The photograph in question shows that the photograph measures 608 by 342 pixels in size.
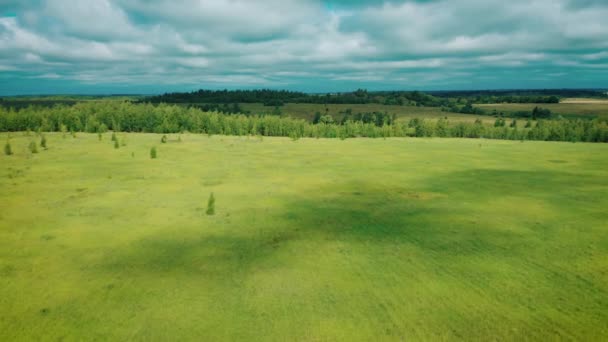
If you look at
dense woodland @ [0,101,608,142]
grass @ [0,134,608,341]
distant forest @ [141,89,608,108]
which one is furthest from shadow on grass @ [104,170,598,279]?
distant forest @ [141,89,608,108]

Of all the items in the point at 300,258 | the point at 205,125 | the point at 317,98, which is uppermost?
the point at 317,98

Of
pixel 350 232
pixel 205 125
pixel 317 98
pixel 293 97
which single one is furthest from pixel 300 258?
pixel 293 97

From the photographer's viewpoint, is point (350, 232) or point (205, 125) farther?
point (205, 125)

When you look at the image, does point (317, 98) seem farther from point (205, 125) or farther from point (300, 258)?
point (300, 258)

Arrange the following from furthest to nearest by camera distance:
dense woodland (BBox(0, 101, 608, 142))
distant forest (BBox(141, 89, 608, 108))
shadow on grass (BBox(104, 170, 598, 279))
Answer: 1. distant forest (BBox(141, 89, 608, 108))
2. dense woodland (BBox(0, 101, 608, 142))
3. shadow on grass (BBox(104, 170, 598, 279))

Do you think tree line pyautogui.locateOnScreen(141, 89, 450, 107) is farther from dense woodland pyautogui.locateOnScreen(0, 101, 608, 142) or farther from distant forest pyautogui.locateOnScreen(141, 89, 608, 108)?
dense woodland pyautogui.locateOnScreen(0, 101, 608, 142)

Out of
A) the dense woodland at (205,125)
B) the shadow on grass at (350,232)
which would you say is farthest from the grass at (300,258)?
the dense woodland at (205,125)

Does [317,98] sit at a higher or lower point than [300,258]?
higher
